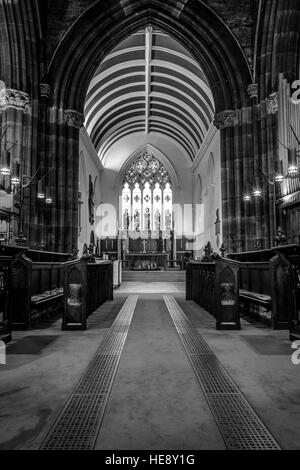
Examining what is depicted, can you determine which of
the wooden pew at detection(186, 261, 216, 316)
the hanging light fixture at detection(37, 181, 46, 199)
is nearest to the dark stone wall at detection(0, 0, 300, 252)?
the hanging light fixture at detection(37, 181, 46, 199)

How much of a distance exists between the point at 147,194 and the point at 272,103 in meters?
15.5

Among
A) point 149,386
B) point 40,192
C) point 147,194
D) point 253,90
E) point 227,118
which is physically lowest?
point 149,386

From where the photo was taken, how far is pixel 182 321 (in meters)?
5.83

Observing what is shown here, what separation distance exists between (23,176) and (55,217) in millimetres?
1886

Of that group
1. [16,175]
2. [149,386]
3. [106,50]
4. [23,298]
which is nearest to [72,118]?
[106,50]

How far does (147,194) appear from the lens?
25.5 m

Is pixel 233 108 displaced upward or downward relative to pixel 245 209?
upward

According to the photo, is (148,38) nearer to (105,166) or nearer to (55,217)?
(55,217)

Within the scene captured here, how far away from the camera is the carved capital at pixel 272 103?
10.5 metres

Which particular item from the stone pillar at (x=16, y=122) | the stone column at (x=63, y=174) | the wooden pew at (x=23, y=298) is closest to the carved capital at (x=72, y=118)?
the stone column at (x=63, y=174)

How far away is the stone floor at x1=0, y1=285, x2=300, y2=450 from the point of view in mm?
1981

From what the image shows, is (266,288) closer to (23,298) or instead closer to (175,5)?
(23,298)
